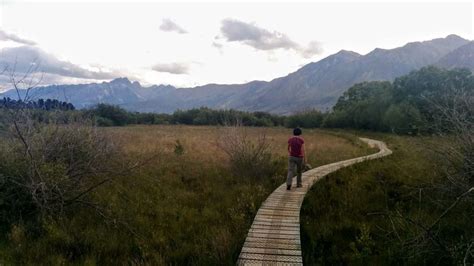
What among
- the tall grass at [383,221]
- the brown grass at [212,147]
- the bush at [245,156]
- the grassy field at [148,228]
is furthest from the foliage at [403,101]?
the grassy field at [148,228]

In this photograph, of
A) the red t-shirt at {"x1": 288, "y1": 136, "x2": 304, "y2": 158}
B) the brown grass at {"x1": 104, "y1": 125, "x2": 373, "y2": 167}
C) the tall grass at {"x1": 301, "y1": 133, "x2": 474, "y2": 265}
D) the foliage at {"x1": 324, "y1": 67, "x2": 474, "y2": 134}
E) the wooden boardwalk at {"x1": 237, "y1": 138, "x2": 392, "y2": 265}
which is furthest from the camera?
the foliage at {"x1": 324, "y1": 67, "x2": 474, "y2": 134}

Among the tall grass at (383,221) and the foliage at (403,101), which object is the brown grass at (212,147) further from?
the foliage at (403,101)

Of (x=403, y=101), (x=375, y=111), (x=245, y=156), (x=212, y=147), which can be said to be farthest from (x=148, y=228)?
(x=375, y=111)

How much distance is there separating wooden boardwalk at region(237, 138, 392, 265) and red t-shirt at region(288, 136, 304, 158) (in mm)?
1239

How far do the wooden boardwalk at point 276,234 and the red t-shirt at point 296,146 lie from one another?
4.07ft

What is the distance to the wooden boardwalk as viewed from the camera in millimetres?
5812

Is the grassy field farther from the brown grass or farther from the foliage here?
the foliage

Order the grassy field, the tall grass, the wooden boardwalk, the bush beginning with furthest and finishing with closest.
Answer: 1. the bush
2. the grassy field
3. the tall grass
4. the wooden boardwalk

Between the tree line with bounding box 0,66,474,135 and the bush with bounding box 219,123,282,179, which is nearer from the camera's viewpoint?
the bush with bounding box 219,123,282,179

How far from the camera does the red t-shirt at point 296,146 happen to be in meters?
10.6

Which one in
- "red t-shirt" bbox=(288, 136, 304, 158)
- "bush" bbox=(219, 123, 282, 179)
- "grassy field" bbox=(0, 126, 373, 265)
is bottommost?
"grassy field" bbox=(0, 126, 373, 265)

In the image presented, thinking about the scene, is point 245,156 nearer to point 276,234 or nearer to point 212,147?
point 276,234

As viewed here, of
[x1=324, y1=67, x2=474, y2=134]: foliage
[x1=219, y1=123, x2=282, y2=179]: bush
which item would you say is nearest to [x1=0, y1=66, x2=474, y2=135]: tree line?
[x1=324, y1=67, x2=474, y2=134]: foliage

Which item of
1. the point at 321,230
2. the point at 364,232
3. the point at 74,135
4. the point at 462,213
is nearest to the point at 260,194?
the point at 321,230
